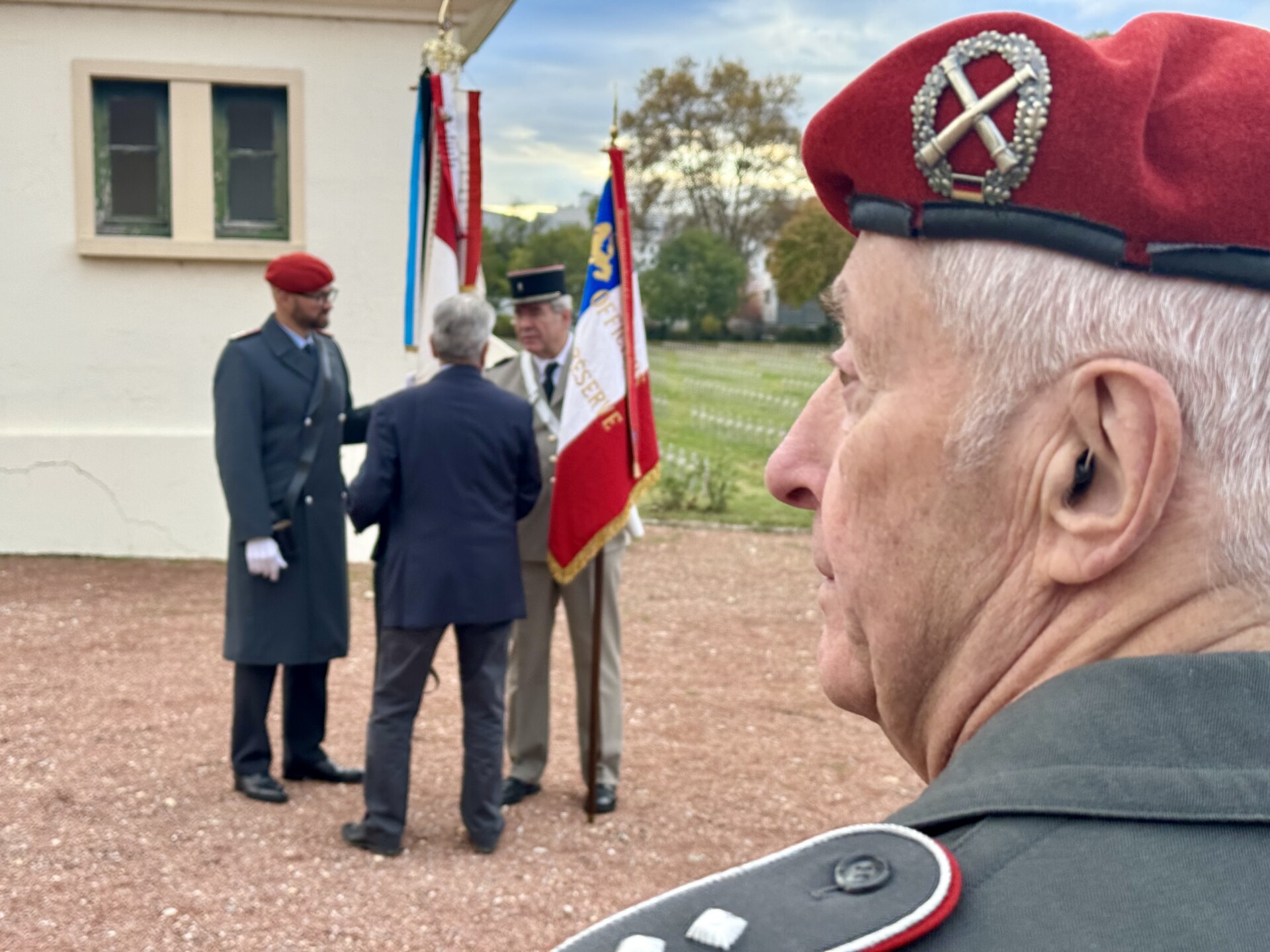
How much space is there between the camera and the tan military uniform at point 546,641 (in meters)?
5.96

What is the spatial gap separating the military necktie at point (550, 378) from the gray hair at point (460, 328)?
783 millimetres

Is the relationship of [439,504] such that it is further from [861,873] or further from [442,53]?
[861,873]

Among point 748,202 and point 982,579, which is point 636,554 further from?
point 748,202

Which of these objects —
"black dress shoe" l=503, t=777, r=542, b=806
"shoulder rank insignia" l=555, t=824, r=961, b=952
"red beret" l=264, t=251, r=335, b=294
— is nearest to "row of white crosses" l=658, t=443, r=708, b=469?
"black dress shoe" l=503, t=777, r=542, b=806

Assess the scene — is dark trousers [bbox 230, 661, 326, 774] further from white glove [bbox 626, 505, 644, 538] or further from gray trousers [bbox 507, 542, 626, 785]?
white glove [bbox 626, 505, 644, 538]

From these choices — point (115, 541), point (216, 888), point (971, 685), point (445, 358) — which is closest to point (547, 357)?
point (445, 358)

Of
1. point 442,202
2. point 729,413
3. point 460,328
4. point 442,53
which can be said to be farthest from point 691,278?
point 460,328

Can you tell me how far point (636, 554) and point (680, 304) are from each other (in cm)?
1263

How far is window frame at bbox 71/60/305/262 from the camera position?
10242 mm

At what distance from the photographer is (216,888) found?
5.04m

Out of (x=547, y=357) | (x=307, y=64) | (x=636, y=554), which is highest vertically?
(x=307, y=64)

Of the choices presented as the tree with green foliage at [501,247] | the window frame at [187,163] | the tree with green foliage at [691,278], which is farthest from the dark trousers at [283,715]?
the tree with green foliage at [691,278]

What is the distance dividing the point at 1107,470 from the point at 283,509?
17.8 ft

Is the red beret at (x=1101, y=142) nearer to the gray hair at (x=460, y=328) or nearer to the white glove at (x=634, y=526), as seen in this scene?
the gray hair at (x=460, y=328)
